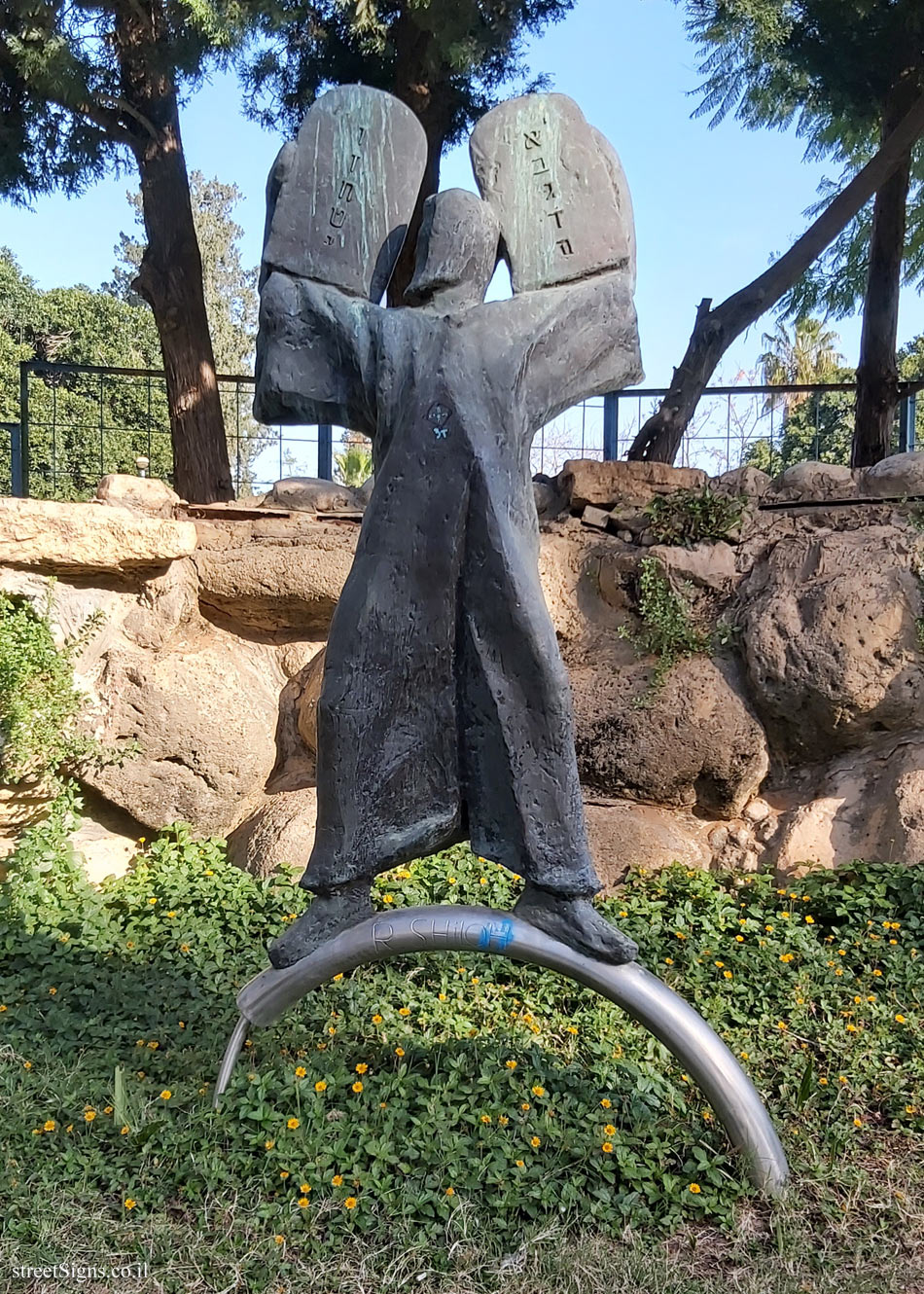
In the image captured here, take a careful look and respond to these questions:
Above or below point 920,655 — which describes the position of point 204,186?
above

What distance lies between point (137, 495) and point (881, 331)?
4.94m

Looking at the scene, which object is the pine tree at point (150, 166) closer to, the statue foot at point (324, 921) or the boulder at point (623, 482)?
the boulder at point (623, 482)

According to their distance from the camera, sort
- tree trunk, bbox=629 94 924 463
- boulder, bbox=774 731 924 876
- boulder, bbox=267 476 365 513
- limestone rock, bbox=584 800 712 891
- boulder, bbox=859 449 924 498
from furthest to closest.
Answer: tree trunk, bbox=629 94 924 463 < boulder, bbox=267 476 365 513 < boulder, bbox=859 449 924 498 < limestone rock, bbox=584 800 712 891 < boulder, bbox=774 731 924 876

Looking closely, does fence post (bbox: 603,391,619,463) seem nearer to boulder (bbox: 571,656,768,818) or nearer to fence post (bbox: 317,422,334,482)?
fence post (bbox: 317,422,334,482)

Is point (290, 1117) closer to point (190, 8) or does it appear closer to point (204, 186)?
point (190, 8)

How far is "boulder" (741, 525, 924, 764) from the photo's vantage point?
4.18 m

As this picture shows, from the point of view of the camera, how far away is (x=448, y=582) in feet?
6.63

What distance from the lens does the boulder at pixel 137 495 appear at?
488 centimetres

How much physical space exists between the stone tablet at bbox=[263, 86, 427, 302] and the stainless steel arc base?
136 centimetres

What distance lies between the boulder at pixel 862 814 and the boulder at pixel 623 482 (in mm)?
1595

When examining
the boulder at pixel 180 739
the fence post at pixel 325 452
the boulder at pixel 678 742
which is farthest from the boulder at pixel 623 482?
the fence post at pixel 325 452

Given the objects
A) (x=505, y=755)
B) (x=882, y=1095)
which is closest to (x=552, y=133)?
(x=505, y=755)

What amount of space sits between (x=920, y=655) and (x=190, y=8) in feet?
15.4

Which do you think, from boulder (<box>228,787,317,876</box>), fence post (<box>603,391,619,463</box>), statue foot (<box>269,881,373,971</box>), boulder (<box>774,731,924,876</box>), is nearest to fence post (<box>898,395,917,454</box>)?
fence post (<box>603,391,619,463</box>)
